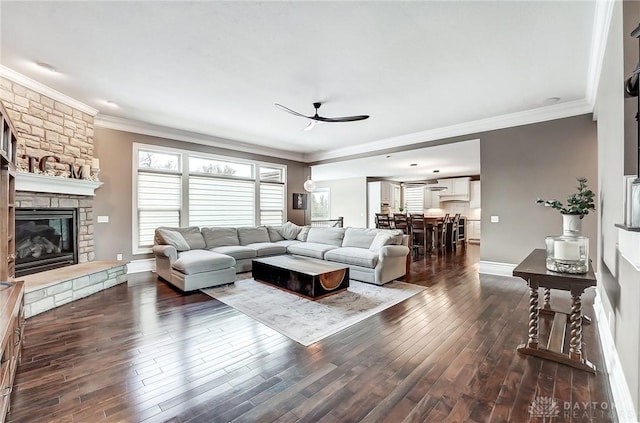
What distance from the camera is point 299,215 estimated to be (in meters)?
8.38

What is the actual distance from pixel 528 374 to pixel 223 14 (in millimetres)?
3718

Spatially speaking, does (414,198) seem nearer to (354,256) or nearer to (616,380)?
(354,256)

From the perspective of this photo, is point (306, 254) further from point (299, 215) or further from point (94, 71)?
point (94, 71)

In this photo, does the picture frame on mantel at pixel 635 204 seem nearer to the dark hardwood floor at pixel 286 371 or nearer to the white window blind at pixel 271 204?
the dark hardwood floor at pixel 286 371

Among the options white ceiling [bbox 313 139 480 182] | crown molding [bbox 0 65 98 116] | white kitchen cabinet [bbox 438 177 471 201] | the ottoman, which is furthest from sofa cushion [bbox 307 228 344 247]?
white kitchen cabinet [bbox 438 177 471 201]

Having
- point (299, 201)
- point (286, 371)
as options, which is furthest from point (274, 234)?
point (286, 371)

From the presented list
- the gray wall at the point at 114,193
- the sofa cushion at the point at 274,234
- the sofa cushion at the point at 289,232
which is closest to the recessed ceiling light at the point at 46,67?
the gray wall at the point at 114,193

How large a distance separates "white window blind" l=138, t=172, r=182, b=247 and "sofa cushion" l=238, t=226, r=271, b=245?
1344 mm

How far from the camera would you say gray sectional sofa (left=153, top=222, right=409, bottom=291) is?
428 cm

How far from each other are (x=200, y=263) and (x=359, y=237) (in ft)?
9.45

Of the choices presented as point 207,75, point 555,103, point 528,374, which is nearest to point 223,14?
point 207,75

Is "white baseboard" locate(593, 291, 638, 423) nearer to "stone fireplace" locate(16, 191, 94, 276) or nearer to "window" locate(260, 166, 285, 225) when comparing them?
"stone fireplace" locate(16, 191, 94, 276)

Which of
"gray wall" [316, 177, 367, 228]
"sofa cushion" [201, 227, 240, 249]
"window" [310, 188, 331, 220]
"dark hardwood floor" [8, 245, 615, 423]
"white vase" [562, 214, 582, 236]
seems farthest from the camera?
"window" [310, 188, 331, 220]

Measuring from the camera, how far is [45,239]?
419 cm
